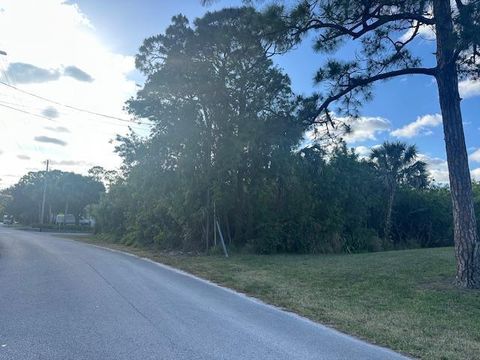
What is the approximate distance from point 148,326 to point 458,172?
8.85 meters

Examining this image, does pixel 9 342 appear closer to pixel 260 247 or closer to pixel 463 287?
pixel 463 287

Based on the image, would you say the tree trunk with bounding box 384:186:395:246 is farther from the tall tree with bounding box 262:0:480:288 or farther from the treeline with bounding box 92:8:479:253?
the tall tree with bounding box 262:0:480:288

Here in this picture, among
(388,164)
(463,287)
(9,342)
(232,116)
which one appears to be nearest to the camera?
(9,342)

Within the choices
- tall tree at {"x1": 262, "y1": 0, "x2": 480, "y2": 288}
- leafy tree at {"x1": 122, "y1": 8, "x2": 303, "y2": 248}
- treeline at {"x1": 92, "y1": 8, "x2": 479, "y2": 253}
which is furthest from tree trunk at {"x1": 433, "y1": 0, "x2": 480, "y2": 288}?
leafy tree at {"x1": 122, "y1": 8, "x2": 303, "y2": 248}

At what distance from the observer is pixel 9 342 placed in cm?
616

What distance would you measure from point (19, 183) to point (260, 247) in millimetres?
76323

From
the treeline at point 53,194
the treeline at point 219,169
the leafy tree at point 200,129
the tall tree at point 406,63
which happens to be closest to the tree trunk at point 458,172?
the tall tree at point 406,63

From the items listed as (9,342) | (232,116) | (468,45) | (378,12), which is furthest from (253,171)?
(9,342)

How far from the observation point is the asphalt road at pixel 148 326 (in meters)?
5.99

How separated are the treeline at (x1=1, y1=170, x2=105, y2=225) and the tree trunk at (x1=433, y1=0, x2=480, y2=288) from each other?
221 feet

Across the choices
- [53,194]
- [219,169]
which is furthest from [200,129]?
[53,194]

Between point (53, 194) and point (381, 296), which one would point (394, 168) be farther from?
point (53, 194)

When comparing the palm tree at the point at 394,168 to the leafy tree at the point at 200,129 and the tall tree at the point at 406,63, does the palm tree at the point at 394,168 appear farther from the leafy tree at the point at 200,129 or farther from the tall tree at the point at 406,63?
the tall tree at the point at 406,63

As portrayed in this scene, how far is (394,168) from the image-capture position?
119ft
